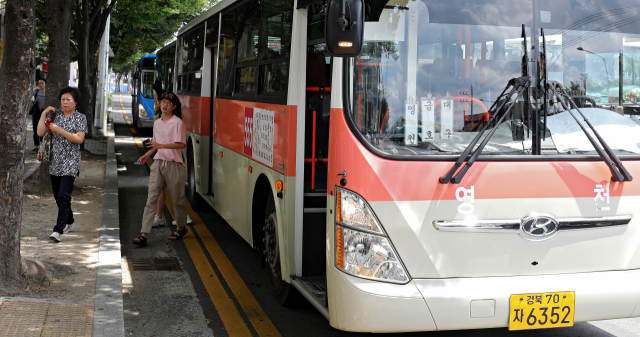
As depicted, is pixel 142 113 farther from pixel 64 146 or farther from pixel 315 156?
pixel 315 156

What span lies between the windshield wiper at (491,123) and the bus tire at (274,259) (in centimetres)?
213

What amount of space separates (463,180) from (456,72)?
694 mm

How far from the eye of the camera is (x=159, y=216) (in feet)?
29.5

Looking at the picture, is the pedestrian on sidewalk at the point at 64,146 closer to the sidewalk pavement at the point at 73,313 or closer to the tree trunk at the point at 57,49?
the sidewalk pavement at the point at 73,313

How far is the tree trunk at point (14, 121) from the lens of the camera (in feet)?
18.2

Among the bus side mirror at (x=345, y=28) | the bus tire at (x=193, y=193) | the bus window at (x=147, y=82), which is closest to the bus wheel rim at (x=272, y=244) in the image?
the bus side mirror at (x=345, y=28)

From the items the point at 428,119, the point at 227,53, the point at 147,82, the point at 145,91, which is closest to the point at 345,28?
the point at 428,119

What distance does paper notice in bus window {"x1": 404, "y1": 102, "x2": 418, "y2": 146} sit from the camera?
3.92m

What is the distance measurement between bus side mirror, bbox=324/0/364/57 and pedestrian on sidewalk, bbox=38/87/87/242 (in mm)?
4757

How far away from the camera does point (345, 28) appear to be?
12.1ft

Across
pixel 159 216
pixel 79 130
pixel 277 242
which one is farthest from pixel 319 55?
pixel 159 216

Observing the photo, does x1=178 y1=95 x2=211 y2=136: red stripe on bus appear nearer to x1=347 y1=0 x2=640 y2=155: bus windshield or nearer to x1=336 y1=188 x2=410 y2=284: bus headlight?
x1=347 y1=0 x2=640 y2=155: bus windshield

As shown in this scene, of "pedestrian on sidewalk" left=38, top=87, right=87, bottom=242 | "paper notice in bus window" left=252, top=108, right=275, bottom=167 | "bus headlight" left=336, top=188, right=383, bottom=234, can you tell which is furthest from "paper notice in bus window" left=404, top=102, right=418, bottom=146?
"pedestrian on sidewalk" left=38, top=87, right=87, bottom=242

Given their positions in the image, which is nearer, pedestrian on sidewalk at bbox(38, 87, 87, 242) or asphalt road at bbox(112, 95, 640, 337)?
asphalt road at bbox(112, 95, 640, 337)
